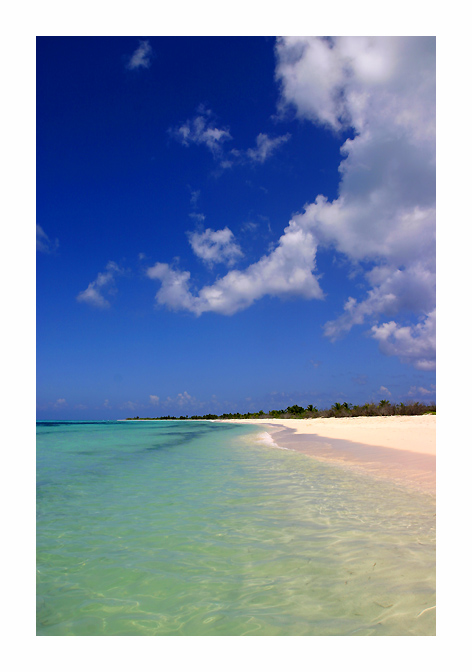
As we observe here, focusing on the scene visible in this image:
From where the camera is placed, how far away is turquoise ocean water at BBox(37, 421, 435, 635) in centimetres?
305

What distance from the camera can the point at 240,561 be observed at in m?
4.18

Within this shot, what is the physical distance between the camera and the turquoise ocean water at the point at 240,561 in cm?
305

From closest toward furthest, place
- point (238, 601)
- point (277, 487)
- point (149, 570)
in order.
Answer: point (238, 601), point (149, 570), point (277, 487)
